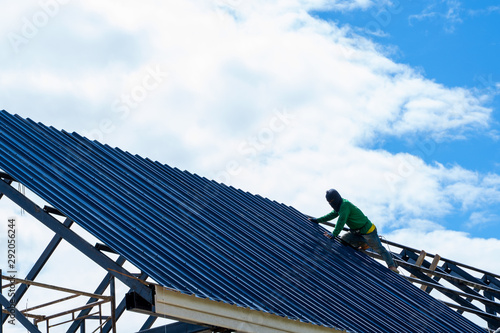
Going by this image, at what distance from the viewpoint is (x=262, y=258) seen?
14164 millimetres

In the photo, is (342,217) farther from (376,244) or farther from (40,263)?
(40,263)

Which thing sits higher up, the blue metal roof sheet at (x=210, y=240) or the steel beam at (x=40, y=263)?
the blue metal roof sheet at (x=210, y=240)

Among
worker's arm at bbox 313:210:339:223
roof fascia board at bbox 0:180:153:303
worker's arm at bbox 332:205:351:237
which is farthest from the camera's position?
worker's arm at bbox 313:210:339:223

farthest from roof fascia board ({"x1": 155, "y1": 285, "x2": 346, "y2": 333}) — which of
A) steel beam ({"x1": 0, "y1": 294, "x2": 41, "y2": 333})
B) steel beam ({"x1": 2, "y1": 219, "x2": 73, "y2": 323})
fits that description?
steel beam ({"x1": 2, "y1": 219, "x2": 73, "y2": 323})

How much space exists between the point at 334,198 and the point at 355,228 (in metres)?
0.94

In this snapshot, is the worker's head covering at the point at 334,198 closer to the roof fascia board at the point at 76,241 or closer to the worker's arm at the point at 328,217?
the worker's arm at the point at 328,217

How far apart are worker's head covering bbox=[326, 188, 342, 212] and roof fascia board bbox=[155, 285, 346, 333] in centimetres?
665

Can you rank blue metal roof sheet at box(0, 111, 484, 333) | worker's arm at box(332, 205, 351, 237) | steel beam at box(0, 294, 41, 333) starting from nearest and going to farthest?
steel beam at box(0, 294, 41, 333)
blue metal roof sheet at box(0, 111, 484, 333)
worker's arm at box(332, 205, 351, 237)

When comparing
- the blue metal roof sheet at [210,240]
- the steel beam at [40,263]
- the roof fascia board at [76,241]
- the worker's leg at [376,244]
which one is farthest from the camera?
the worker's leg at [376,244]

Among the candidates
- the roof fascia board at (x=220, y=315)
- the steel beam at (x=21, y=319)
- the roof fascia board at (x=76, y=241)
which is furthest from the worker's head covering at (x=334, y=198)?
the steel beam at (x=21, y=319)

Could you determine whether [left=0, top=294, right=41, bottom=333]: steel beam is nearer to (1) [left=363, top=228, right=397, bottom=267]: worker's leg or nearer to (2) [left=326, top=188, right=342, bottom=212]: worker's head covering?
(2) [left=326, top=188, right=342, bottom=212]: worker's head covering

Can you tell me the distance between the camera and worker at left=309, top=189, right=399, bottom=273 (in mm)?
18375

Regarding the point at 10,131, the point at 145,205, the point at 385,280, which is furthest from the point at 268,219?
the point at 10,131

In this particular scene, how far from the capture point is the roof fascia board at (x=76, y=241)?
10008 mm
